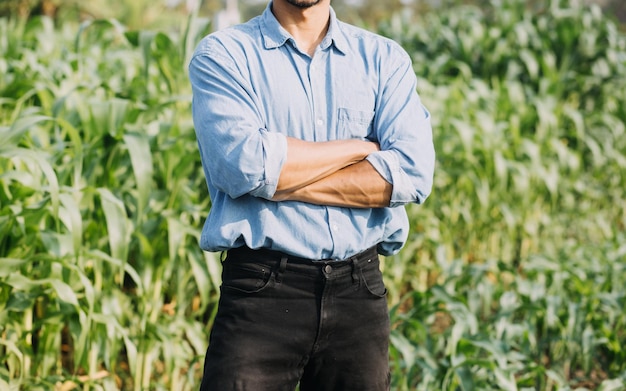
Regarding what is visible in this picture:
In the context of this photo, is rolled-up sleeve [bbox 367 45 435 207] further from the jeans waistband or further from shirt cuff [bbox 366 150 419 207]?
the jeans waistband

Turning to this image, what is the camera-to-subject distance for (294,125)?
1986 millimetres

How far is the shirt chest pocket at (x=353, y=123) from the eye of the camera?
2.04 meters

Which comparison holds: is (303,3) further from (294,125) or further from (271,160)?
(271,160)

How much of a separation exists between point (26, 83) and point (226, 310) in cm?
198

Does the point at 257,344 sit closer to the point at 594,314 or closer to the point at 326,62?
the point at 326,62

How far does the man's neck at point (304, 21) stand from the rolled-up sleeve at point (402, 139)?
0.64ft

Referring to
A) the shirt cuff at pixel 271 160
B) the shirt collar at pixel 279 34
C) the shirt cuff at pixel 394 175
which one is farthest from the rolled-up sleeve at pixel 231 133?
the shirt cuff at pixel 394 175

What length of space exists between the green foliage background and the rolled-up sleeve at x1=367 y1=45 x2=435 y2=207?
101 centimetres

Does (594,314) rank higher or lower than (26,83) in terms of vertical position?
lower

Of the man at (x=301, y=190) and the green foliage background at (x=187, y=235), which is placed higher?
the man at (x=301, y=190)

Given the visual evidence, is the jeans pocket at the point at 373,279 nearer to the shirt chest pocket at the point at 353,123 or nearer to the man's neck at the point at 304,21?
the shirt chest pocket at the point at 353,123

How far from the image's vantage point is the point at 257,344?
1.92m

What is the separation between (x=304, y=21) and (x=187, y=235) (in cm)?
122

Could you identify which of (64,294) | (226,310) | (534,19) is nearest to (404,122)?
(226,310)
